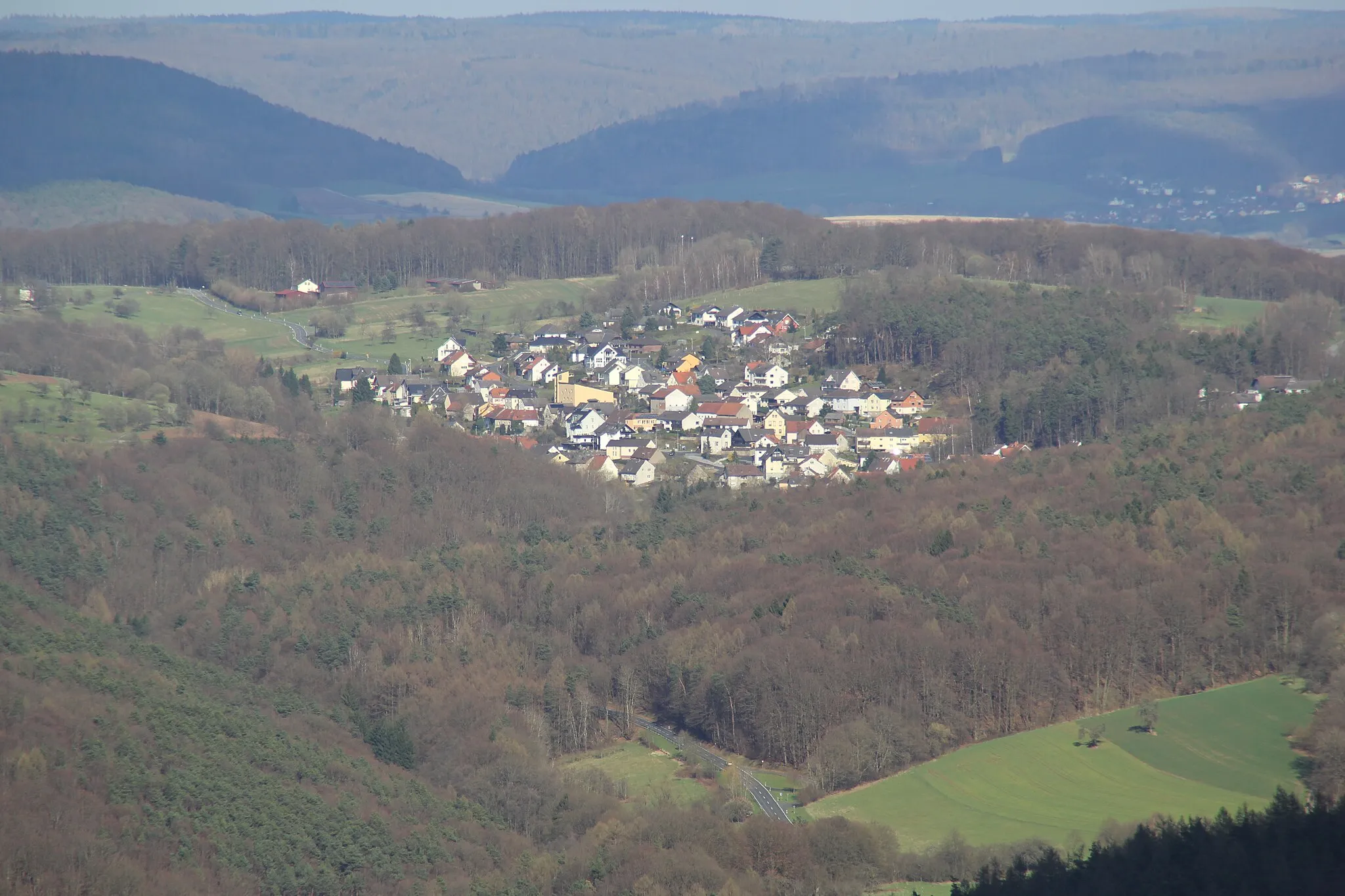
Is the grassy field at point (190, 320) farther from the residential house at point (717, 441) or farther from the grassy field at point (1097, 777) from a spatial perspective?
the grassy field at point (1097, 777)

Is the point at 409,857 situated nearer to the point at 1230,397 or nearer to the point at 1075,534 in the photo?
the point at 1075,534

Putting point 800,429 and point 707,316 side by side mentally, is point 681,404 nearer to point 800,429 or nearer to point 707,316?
point 800,429

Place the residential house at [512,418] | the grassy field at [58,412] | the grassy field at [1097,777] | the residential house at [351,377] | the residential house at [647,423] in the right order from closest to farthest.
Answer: the grassy field at [1097,777]
the grassy field at [58,412]
the residential house at [512,418]
the residential house at [647,423]
the residential house at [351,377]

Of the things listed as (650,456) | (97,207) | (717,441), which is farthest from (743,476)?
(97,207)

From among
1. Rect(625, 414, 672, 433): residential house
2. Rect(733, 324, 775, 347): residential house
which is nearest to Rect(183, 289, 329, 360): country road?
Rect(625, 414, 672, 433): residential house

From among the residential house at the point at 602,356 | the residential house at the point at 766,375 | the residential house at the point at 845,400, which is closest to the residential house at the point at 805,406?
the residential house at the point at 845,400
